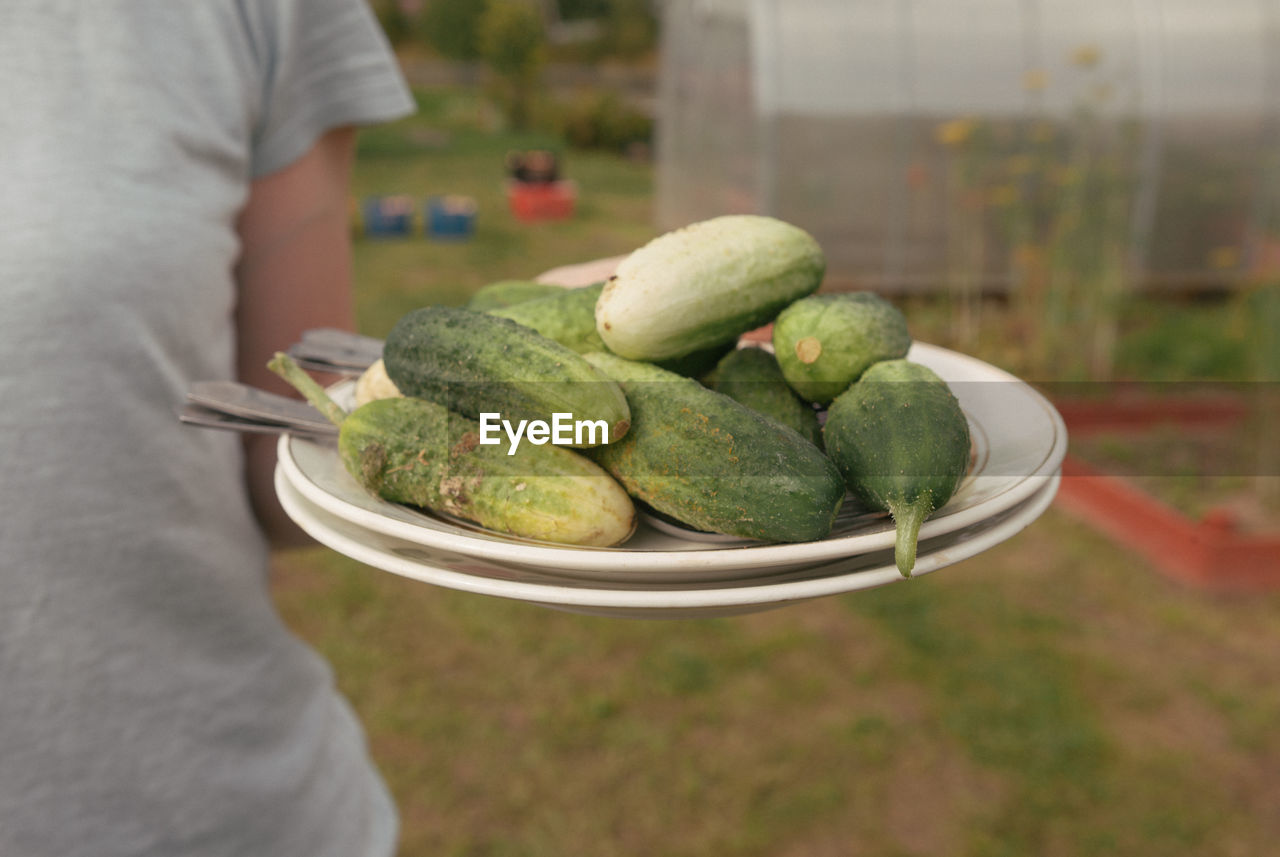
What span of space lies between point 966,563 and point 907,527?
358 cm

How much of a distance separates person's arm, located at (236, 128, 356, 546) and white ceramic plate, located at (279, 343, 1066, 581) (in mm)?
589

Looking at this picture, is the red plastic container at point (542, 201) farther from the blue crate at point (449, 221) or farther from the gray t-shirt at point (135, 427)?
the gray t-shirt at point (135, 427)

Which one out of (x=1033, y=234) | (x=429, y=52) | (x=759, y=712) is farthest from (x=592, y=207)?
(x=429, y=52)

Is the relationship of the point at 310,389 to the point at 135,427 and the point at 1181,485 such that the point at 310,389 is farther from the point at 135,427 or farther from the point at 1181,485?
the point at 1181,485

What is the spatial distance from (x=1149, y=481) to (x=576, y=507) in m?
4.17

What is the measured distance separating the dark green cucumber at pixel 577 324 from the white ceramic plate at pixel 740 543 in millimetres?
233

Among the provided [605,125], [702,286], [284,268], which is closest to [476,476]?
[702,286]

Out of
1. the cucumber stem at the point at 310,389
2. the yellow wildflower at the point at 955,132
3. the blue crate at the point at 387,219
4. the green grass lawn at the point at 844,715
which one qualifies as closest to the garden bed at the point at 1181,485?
the green grass lawn at the point at 844,715

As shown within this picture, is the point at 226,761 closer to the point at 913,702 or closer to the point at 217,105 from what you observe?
the point at 217,105

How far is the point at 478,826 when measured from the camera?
9.34 ft

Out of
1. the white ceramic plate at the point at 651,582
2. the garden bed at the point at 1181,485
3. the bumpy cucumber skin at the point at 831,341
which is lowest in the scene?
the garden bed at the point at 1181,485

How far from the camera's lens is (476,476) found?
3.29 feet

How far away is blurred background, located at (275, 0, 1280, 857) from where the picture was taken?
288 centimetres

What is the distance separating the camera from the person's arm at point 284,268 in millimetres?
1580
